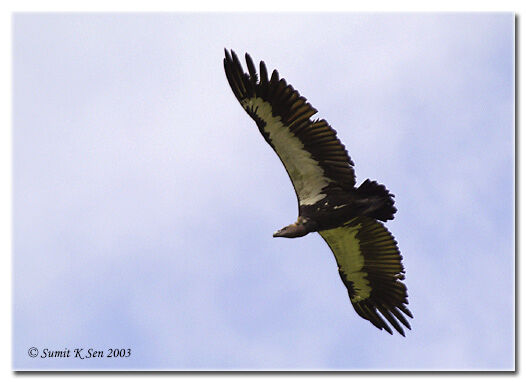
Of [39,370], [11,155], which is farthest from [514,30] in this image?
[39,370]

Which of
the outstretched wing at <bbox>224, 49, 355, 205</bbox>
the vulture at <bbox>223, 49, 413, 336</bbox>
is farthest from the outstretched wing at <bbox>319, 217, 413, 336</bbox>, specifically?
the outstretched wing at <bbox>224, 49, 355, 205</bbox>

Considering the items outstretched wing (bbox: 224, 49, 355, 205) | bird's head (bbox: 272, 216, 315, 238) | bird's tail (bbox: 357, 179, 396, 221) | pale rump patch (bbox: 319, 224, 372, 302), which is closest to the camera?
outstretched wing (bbox: 224, 49, 355, 205)

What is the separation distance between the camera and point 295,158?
45.3 ft

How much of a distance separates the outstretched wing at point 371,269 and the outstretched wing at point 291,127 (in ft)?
3.60

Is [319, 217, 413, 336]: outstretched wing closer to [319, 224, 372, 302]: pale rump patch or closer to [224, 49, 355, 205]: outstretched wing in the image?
[319, 224, 372, 302]: pale rump patch

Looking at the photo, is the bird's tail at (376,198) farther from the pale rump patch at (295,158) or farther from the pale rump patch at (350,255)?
the pale rump patch at (350,255)

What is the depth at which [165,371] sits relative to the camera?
12180mm

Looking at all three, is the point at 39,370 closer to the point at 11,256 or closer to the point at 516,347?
the point at 11,256

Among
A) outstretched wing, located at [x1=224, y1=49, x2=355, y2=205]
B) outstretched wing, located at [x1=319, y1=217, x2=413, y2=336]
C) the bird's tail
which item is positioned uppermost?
outstretched wing, located at [x1=224, y1=49, x2=355, y2=205]

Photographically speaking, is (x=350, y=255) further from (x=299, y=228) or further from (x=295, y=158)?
(x=295, y=158)

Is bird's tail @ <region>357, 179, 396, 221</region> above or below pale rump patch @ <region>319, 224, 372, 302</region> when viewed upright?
above

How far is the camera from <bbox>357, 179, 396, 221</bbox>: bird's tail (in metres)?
13.4

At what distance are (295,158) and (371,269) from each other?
8.00 ft

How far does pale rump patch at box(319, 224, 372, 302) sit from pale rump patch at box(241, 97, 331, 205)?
0.88 meters
